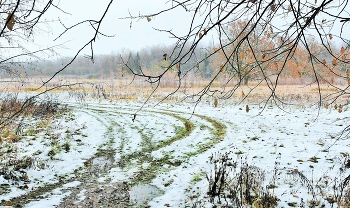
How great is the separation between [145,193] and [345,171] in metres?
3.58

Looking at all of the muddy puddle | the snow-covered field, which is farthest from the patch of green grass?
the muddy puddle

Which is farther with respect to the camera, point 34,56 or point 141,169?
point 34,56

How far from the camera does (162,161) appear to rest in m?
6.48

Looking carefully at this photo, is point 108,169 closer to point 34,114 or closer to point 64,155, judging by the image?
point 64,155

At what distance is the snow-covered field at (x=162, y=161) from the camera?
457cm

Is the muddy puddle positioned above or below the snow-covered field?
below

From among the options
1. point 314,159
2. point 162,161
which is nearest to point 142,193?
point 162,161

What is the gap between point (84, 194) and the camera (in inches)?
187

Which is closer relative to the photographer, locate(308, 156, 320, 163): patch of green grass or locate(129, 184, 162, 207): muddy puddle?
locate(129, 184, 162, 207): muddy puddle

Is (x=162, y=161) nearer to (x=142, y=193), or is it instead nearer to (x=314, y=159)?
(x=142, y=193)

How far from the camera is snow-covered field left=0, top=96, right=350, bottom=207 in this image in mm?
4574

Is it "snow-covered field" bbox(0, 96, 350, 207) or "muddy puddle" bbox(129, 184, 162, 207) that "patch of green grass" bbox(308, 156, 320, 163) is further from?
"muddy puddle" bbox(129, 184, 162, 207)

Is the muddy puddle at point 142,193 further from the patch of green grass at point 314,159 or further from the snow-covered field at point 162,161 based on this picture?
the patch of green grass at point 314,159

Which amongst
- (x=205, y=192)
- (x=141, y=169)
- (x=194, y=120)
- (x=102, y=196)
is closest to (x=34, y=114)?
(x=194, y=120)
